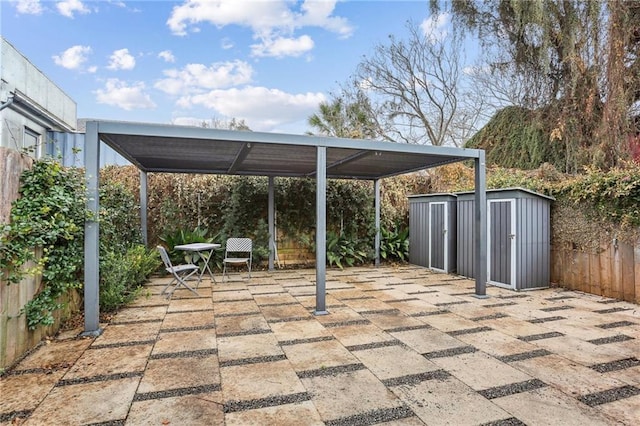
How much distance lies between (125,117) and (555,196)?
1317 centimetres

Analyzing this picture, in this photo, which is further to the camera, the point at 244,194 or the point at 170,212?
the point at 244,194

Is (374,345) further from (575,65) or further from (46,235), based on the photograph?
(575,65)

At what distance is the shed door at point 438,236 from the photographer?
7.06 metres

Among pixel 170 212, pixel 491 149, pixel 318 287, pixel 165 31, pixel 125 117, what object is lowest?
pixel 318 287

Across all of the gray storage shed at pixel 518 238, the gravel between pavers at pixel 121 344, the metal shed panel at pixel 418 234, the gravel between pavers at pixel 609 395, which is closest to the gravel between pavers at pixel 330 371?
the gravel between pavers at pixel 609 395

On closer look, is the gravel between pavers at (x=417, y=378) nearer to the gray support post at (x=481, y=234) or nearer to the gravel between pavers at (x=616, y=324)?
the gravel between pavers at (x=616, y=324)

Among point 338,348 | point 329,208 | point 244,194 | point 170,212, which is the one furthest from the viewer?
point 329,208

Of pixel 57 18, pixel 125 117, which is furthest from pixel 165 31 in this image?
pixel 125 117

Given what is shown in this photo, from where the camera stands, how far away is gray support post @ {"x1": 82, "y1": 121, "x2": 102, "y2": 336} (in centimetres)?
349

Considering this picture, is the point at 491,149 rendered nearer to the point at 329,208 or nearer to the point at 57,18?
the point at 329,208

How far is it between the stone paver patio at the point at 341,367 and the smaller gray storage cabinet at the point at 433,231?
2.32 m

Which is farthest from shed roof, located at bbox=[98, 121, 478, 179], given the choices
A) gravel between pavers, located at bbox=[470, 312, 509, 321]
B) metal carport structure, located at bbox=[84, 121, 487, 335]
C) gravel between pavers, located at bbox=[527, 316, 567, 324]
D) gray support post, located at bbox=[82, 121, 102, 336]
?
gravel between pavers, located at bbox=[527, 316, 567, 324]

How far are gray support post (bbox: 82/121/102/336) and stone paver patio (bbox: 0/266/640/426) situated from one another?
26cm

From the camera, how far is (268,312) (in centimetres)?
430
